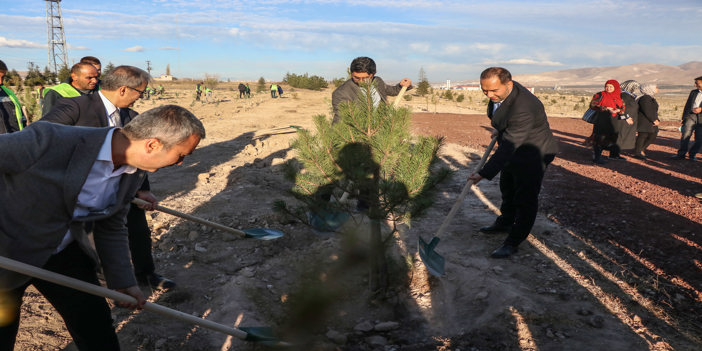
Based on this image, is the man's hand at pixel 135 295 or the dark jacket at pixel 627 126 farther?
the dark jacket at pixel 627 126

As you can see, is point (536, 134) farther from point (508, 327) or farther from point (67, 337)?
point (67, 337)

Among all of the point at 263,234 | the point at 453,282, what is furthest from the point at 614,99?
the point at 263,234

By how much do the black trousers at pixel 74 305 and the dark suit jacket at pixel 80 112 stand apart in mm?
1191

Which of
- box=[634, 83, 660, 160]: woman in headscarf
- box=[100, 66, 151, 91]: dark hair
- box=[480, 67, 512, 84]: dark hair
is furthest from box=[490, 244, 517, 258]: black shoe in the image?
box=[634, 83, 660, 160]: woman in headscarf

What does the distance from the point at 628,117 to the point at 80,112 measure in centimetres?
866

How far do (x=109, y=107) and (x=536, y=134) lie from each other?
3.27 meters

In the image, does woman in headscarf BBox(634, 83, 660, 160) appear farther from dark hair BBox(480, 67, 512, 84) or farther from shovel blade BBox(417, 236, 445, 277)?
shovel blade BBox(417, 236, 445, 277)

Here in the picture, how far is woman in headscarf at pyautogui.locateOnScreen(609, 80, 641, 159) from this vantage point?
26.1ft

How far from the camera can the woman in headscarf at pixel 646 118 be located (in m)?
8.03

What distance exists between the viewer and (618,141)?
321 inches

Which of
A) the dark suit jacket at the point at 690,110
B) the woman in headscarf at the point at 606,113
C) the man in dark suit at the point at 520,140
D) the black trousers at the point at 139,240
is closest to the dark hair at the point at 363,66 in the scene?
the man in dark suit at the point at 520,140

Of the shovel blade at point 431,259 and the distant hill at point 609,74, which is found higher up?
the distant hill at point 609,74

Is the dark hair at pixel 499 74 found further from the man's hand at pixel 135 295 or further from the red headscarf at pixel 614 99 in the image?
the red headscarf at pixel 614 99

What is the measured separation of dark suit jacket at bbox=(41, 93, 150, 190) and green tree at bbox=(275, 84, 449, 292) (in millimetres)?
1276
